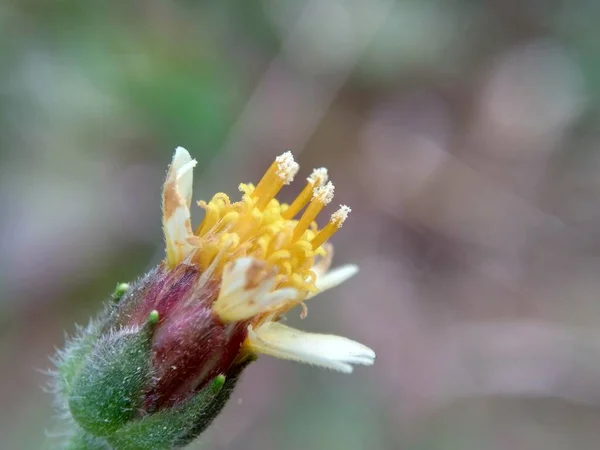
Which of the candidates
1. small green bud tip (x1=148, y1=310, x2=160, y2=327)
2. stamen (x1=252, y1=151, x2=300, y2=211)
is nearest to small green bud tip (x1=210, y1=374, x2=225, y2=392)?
small green bud tip (x1=148, y1=310, x2=160, y2=327)

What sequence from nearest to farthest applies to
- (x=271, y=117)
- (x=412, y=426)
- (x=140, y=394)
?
1. (x=140, y=394)
2. (x=412, y=426)
3. (x=271, y=117)

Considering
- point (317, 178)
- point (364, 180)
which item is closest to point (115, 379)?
point (317, 178)

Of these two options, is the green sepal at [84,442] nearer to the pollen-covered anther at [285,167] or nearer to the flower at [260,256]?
the flower at [260,256]

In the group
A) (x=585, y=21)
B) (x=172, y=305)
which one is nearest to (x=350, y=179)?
(x=585, y=21)

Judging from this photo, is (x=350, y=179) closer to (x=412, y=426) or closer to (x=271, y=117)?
(x=271, y=117)

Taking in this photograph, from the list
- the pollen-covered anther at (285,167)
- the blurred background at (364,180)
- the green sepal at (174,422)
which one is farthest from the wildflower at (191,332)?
the blurred background at (364,180)

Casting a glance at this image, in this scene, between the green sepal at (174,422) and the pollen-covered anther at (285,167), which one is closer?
the green sepal at (174,422)

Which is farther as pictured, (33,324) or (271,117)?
(271,117)
